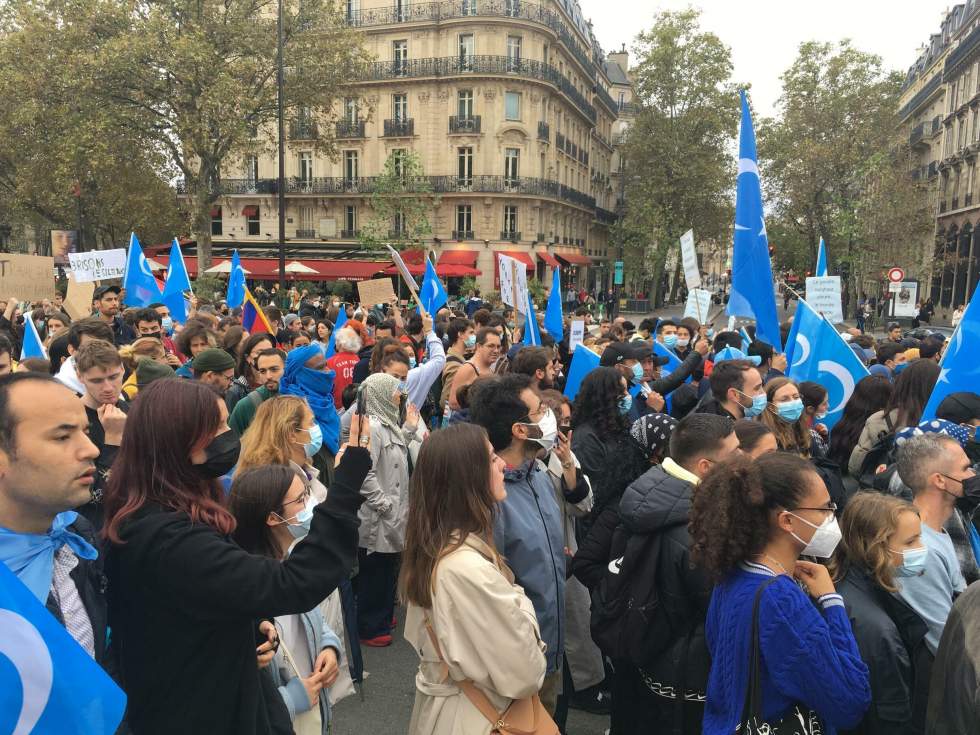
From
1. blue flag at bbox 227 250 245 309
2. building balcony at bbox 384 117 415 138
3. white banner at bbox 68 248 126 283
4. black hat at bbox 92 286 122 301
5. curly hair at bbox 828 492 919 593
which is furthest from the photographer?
building balcony at bbox 384 117 415 138

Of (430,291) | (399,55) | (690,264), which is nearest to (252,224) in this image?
(399,55)

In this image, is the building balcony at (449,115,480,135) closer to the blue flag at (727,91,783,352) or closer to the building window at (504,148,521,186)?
the building window at (504,148,521,186)

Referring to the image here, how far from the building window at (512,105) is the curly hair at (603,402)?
1419 inches

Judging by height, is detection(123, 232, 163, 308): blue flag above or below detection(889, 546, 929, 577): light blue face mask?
above

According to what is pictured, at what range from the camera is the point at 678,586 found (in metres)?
2.76

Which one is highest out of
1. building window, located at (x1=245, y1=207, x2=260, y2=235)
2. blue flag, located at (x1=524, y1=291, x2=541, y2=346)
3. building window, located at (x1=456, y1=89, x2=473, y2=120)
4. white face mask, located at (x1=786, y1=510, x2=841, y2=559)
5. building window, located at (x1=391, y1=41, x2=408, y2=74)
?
building window, located at (x1=391, y1=41, x2=408, y2=74)

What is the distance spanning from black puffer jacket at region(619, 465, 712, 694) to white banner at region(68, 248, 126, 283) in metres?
11.2

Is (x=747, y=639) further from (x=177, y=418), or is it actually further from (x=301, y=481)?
(x=177, y=418)

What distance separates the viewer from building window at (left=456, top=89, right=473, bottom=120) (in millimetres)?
37438

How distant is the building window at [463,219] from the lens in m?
38.4

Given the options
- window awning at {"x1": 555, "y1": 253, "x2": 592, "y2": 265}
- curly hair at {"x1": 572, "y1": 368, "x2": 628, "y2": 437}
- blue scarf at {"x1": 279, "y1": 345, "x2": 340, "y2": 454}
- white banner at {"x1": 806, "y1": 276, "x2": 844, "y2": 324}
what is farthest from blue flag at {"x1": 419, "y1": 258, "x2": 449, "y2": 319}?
window awning at {"x1": 555, "y1": 253, "x2": 592, "y2": 265}

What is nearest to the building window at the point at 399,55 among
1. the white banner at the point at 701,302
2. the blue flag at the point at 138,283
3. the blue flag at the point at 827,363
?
the blue flag at the point at 138,283

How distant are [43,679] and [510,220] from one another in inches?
1523

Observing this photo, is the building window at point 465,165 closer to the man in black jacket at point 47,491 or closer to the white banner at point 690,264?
the white banner at point 690,264
